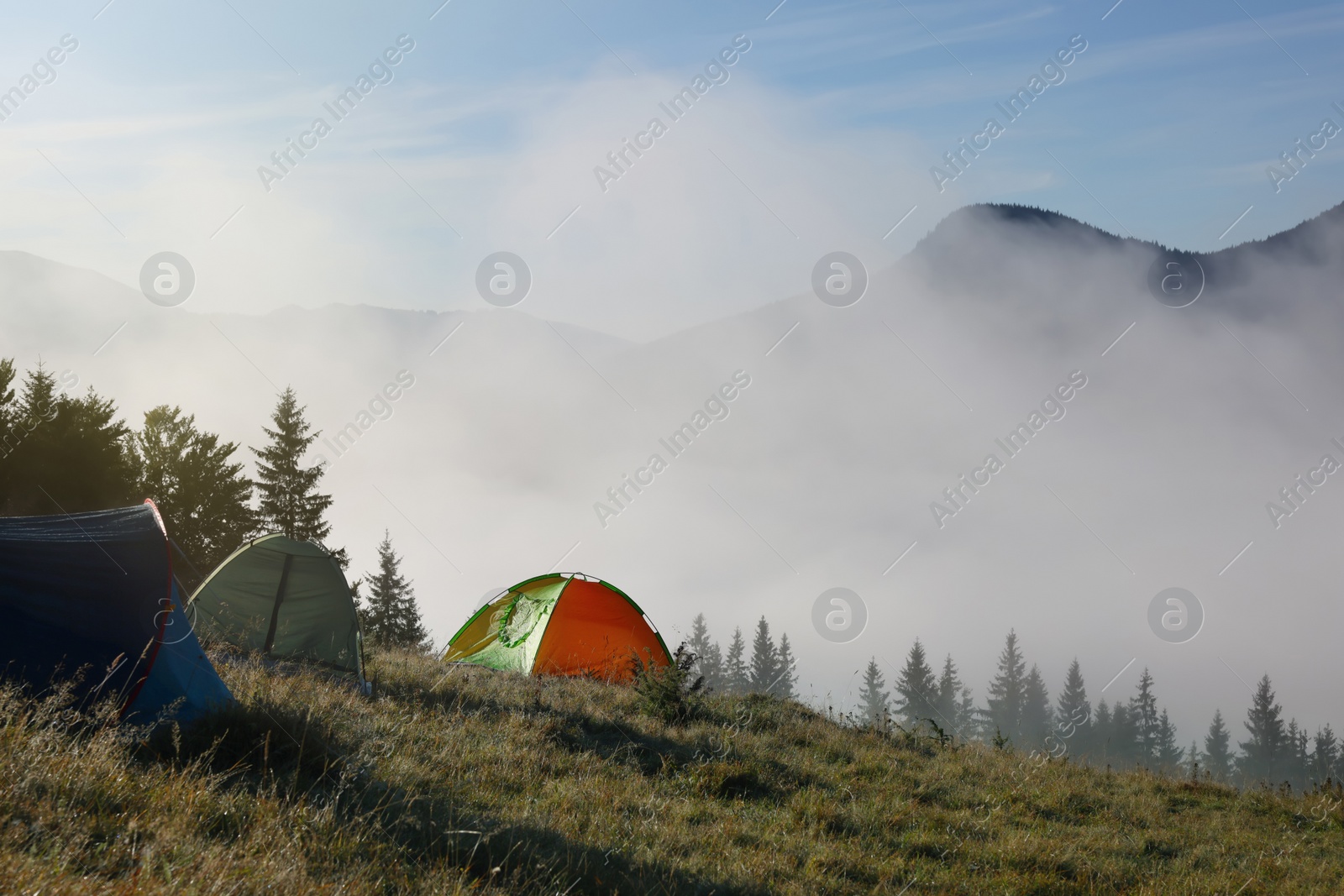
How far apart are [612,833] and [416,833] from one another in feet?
4.95

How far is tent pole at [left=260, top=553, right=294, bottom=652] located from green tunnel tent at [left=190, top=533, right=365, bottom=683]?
11mm

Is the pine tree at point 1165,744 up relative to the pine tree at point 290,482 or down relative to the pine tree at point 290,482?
down

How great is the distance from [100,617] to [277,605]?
478 centimetres

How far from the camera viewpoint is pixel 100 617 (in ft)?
23.2

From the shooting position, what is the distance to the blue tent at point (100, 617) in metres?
6.70

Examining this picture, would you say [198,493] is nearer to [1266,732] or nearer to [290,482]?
[290,482]

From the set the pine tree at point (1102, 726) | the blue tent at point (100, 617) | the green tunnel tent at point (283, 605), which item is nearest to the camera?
the blue tent at point (100, 617)

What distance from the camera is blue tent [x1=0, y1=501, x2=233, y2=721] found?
6.70 m

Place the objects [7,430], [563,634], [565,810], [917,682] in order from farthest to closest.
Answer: [917,682]
[7,430]
[563,634]
[565,810]

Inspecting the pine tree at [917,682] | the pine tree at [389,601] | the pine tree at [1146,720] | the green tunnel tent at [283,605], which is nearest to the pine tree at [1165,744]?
the pine tree at [1146,720]

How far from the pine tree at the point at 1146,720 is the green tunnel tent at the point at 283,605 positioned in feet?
373

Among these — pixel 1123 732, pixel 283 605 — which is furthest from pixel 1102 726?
pixel 283 605

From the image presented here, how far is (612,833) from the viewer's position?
6066 mm

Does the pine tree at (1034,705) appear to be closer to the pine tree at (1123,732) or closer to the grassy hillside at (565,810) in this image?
the pine tree at (1123,732)
